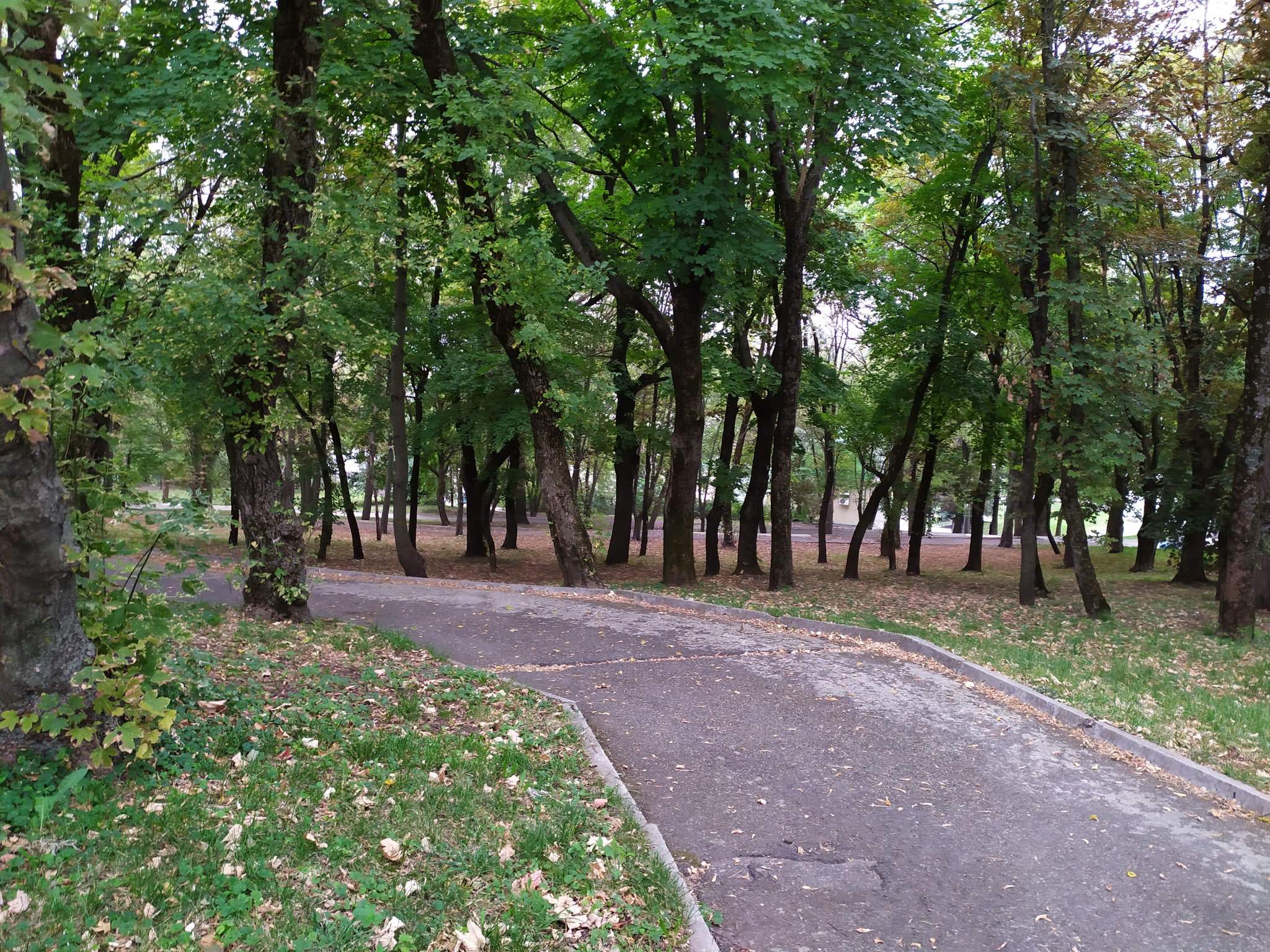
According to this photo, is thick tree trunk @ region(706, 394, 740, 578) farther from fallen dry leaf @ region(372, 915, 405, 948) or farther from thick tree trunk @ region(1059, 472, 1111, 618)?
fallen dry leaf @ region(372, 915, 405, 948)

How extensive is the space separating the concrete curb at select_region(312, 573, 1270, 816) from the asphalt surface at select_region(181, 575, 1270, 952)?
239 mm

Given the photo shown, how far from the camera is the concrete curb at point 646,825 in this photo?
3.78 metres

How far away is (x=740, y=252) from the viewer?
14469 mm

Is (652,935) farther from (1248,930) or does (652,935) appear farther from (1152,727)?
(1152,727)

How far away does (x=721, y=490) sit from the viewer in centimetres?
2088

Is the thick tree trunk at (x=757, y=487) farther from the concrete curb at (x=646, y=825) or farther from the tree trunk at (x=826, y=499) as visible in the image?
the concrete curb at (x=646, y=825)

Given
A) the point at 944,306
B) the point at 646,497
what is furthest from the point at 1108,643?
the point at 646,497

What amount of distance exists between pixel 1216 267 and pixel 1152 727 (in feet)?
43.9

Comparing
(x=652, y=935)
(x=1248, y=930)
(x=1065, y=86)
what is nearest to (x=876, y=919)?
(x=652, y=935)

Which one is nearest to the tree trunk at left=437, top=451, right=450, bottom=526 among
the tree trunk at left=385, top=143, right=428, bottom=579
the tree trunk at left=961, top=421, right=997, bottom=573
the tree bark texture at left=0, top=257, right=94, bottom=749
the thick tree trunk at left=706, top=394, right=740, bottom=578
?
the tree trunk at left=385, top=143, right=428, bottom=579

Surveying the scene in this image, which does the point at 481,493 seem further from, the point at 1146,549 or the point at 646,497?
the point at 1146,549

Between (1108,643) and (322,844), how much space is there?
1102 centimetres

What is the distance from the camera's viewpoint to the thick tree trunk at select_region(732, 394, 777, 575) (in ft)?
65.4

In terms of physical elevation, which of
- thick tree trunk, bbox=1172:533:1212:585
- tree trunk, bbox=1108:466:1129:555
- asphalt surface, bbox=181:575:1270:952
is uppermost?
tree trunk, bbox=1108:466:1129:555
